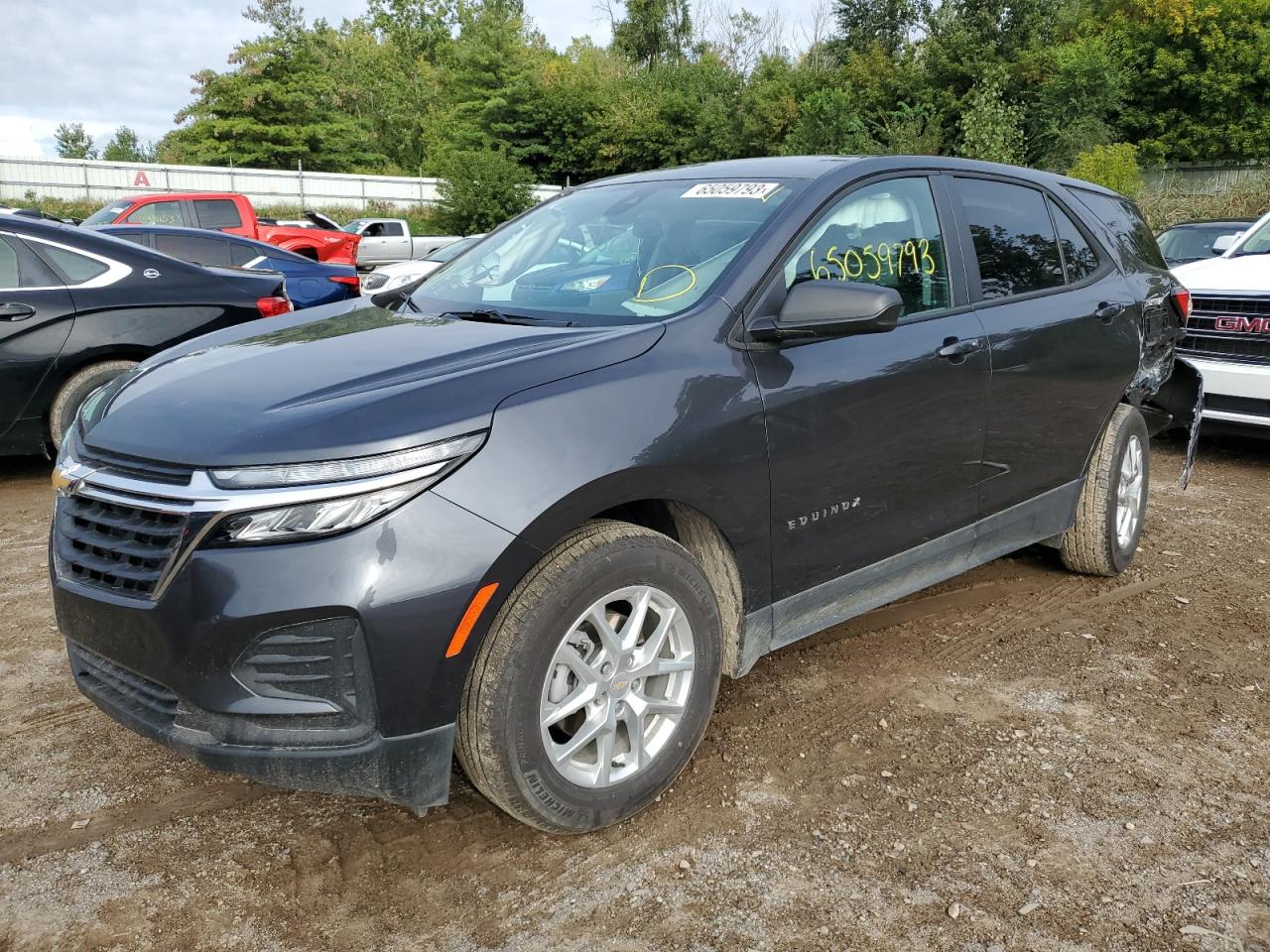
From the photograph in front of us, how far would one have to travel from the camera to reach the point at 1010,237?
3.92 m

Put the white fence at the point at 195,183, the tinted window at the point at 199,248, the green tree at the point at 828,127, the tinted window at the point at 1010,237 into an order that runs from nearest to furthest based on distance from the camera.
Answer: the tinted window at the point at 1010,237 < the tinted window at the point at 199,248 < the white fence at the point at 195,183 < the green tree at the point at 828,127

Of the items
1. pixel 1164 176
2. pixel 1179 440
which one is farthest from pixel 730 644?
pixel 1164 176

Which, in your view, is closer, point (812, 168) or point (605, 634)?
point (605, 634)

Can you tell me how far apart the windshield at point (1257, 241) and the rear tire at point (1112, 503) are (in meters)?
3.95

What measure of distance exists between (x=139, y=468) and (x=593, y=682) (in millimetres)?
1188

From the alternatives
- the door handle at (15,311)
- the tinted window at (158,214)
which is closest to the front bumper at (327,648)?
the door handle at (15,311)

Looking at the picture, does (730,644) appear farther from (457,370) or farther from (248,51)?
(248,51)

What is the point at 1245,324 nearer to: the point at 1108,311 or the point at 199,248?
the point at 1108,311

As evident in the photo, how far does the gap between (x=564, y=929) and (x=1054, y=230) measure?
3.37 metres

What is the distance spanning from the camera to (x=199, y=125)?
4753cm

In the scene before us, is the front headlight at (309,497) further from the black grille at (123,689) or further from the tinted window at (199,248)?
the tinted window at (199,248)

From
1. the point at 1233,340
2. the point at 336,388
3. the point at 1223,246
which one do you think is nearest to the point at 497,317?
the point at 336,388

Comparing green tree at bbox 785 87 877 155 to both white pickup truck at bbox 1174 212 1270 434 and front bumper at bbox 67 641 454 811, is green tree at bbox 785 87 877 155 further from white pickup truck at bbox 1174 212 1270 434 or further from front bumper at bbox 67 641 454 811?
front bumper at bbox 67 641 454 811

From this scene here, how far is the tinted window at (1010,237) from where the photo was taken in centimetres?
374
